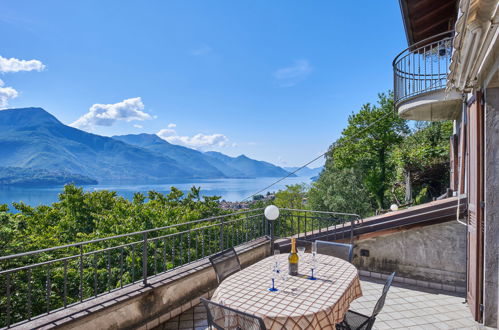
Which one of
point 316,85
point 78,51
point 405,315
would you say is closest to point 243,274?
point 405,315

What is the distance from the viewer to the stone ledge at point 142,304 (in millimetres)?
2629

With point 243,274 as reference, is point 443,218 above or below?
above

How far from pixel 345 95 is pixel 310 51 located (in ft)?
13.8

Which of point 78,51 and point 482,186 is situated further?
point 78,51

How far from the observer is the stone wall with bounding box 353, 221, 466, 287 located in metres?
4.66

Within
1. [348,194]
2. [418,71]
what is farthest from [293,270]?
[348,194]

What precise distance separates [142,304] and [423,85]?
661 cm

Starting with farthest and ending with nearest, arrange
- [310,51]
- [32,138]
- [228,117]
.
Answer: [32,138]
[228,117]
[310,51]

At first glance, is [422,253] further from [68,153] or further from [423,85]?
[68,153]

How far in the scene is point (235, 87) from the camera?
32.8m

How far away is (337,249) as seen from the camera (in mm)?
3834

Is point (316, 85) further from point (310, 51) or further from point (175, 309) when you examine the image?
point (175, 309)

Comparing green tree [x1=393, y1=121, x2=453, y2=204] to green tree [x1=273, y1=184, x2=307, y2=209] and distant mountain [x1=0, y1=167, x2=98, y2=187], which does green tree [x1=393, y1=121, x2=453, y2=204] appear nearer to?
green tree [x1=273, y1=184, x2=307, y2=209]

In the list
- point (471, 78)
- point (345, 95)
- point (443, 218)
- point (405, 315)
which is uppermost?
point (345, 95)
